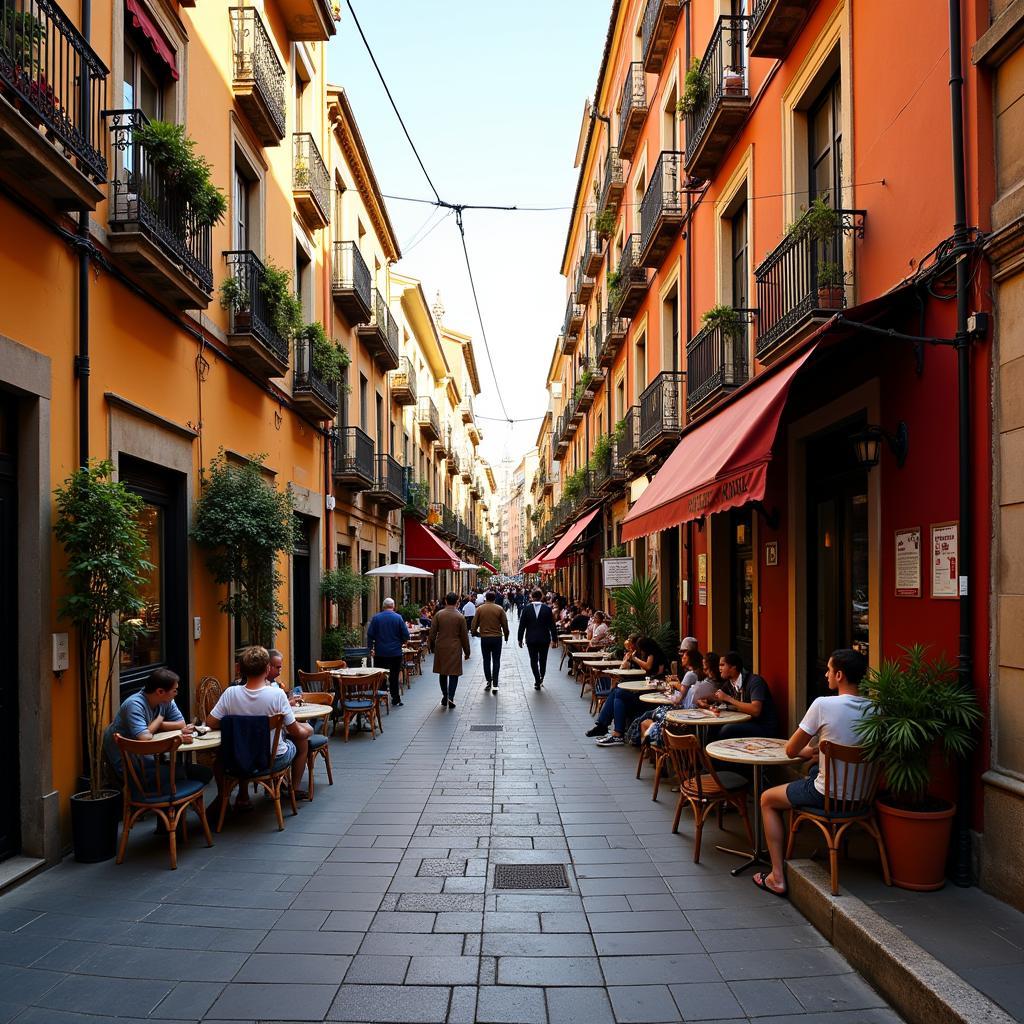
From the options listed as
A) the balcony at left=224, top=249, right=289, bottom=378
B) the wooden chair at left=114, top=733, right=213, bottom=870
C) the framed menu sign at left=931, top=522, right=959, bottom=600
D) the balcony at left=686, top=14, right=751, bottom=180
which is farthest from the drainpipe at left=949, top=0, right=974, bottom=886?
the balcony at left=224, top=249, right=289, bottom=378

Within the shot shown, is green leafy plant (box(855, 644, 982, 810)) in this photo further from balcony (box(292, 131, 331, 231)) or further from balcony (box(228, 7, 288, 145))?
balcony (box(292, 131, 331, 231))

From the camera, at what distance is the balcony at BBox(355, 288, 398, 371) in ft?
61.5

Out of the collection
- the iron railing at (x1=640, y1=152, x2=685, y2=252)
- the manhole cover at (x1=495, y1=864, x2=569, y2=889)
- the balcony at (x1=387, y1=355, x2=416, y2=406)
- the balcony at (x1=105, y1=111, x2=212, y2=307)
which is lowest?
the manhole cover at (x1=495, y1=864, x2=569, y2=889)

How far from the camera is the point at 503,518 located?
15362 cm

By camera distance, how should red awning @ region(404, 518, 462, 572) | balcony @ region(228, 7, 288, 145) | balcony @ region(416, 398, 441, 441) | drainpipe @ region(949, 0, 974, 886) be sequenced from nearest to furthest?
drainpipe @ region(949, 0, 974, 886) < balcony @ region(228, 7, 288, 145) < red awning @ region(404, 518, 462, 572) < balcony @ region(416, 398, 441, 441)

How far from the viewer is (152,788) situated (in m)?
6.20

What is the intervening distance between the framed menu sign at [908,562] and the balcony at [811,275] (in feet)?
6.75

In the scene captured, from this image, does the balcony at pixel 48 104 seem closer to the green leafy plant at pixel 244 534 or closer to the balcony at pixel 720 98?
the green leafy plant at pixel 244 534

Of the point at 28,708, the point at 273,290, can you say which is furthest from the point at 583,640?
the point at 28,708

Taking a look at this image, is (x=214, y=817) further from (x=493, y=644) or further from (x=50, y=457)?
(x=493, y=644)

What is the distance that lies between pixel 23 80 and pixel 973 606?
6636mm

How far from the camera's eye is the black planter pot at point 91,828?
19.6 feet

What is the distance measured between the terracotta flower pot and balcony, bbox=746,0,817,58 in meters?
7.11

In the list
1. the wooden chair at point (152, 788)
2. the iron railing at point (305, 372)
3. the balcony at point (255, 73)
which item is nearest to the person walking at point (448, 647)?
the iron railing at point (305, 372)
